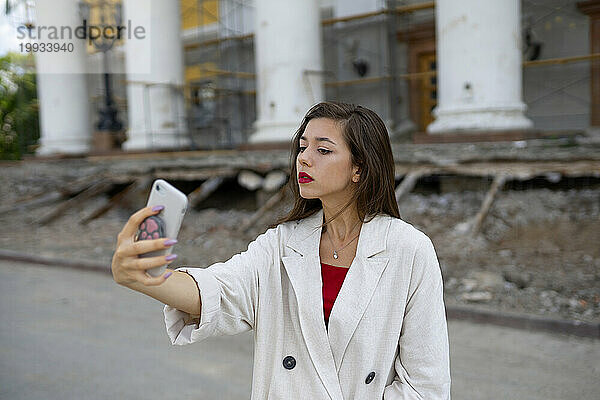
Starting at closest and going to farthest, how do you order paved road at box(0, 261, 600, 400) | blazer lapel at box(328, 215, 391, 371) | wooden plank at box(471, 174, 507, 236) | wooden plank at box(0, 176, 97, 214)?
blazer lapel at box(328, 215, 391, 371)
paved road at box(0, 261, 600, 400)
wooden plank at box(471, 174, 507, 236)
wooden plank at box(0, 176, 97, 214)

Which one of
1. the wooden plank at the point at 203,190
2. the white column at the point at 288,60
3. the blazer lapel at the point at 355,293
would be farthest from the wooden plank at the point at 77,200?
the blazer lapel at the point at 355,293

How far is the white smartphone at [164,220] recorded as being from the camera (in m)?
1.52

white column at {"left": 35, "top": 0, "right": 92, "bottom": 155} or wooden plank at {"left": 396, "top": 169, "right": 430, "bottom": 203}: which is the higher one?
white column at {"left": 35, "top": 0, "right": 92, "bottom": 155}

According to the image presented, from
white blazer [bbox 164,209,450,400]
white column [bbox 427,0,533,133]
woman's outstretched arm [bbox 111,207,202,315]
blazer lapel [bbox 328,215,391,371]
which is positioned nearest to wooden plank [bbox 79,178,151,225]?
white column [bbox 427,0,533,133]

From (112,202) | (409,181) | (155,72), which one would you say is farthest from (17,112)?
(409,181)

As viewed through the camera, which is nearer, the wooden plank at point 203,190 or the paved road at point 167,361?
the paved road at point 167,361

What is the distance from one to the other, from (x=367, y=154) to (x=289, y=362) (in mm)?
702

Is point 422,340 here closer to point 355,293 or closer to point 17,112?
point 355,293

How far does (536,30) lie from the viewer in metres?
12.9

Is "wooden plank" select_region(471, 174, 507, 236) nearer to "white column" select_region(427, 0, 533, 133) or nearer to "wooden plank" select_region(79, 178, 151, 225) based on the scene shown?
"white column" select_region(427, 0, 533, 133)

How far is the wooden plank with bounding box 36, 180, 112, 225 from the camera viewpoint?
37.5 ft

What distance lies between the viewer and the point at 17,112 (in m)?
24.8

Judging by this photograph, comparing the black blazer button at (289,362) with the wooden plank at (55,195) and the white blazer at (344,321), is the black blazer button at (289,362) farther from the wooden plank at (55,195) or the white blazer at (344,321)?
the wooden plank at (55,195)

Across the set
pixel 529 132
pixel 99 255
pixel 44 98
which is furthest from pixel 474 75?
pixel 44 98
